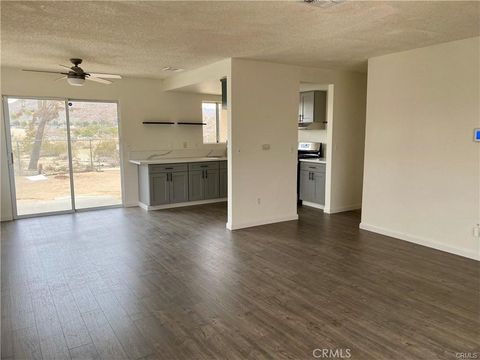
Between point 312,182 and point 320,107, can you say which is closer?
point 312,182

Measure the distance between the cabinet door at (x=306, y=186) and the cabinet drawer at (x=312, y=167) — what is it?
77mm

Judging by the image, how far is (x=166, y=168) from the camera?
6.43 meters

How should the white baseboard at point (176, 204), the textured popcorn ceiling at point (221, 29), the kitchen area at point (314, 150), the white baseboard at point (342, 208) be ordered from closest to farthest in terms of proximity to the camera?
the textured popcorn ceiling at point (221, 29), the white baseboard at point (342, 208), the kitchen area at point (314, 150), the white baseboard at point (176, 204)

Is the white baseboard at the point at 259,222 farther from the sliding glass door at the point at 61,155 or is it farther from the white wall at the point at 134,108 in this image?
the sliding glass door at the point at 61,155

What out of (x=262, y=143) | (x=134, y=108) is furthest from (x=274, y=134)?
(x=134, y=108)

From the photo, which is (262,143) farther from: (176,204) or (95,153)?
(95,153)

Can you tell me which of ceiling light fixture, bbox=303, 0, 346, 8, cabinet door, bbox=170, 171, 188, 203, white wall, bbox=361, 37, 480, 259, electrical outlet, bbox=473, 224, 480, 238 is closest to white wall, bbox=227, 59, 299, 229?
white wall, bbox=361, 37, 480, 259

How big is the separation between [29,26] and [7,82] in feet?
9.53

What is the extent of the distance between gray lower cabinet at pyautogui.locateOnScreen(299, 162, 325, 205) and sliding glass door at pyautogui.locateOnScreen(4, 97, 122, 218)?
3.56 metres

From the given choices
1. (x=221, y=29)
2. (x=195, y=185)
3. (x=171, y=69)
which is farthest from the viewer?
(x=195, y=185)

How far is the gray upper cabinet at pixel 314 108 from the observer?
654 centimetres

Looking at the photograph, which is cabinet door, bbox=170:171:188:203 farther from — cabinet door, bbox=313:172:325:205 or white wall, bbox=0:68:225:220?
cabinet door, bbox=313:172:325:205

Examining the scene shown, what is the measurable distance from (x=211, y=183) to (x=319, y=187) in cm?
212

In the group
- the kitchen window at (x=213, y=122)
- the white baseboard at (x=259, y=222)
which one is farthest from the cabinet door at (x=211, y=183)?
the white baseboard at (x=259, y=222)
